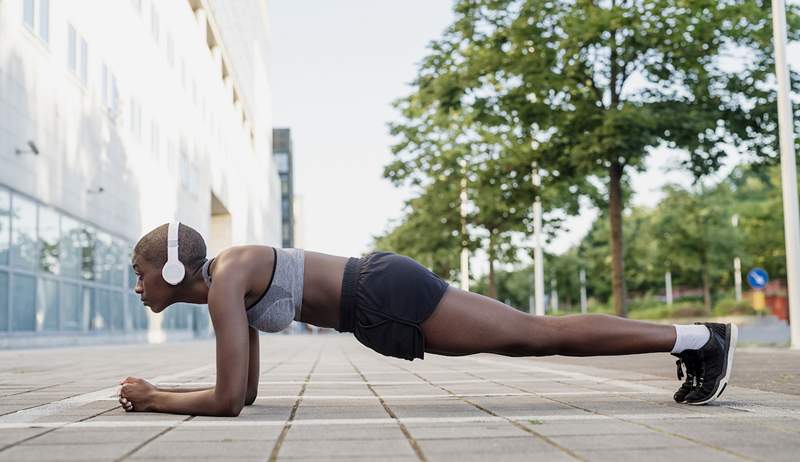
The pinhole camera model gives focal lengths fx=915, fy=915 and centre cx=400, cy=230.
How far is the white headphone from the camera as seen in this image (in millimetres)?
4297

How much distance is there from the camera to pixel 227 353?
13.2 ft

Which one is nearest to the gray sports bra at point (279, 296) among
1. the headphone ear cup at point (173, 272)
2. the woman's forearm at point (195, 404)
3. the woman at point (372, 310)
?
the woman at point (372, 310)

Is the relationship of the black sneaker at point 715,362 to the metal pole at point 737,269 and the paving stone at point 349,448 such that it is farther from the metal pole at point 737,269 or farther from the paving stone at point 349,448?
the metal pole at point 737,269

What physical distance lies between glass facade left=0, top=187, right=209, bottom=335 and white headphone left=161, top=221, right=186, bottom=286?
11.6 meters

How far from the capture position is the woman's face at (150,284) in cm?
436

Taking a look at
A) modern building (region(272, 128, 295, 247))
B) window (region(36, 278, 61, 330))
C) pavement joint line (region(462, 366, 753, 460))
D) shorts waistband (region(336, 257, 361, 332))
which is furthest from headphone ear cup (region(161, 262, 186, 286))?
modern building (region(272, 128, 295, 247))

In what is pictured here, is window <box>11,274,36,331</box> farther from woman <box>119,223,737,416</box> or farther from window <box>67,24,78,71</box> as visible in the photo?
woman <box>119,223,737,416</box>

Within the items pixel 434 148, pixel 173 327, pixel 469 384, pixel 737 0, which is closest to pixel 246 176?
pixel 173 327

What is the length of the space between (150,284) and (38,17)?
16.5 metres

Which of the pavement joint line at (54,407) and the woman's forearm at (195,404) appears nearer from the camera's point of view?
the woman's forearm at (195,404)

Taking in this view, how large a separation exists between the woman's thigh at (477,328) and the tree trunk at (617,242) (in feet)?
41.8

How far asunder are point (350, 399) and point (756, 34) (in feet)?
43.5

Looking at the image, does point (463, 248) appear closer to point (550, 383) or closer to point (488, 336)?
point (550, 383)

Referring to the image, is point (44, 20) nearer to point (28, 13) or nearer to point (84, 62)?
point (28, 13)
